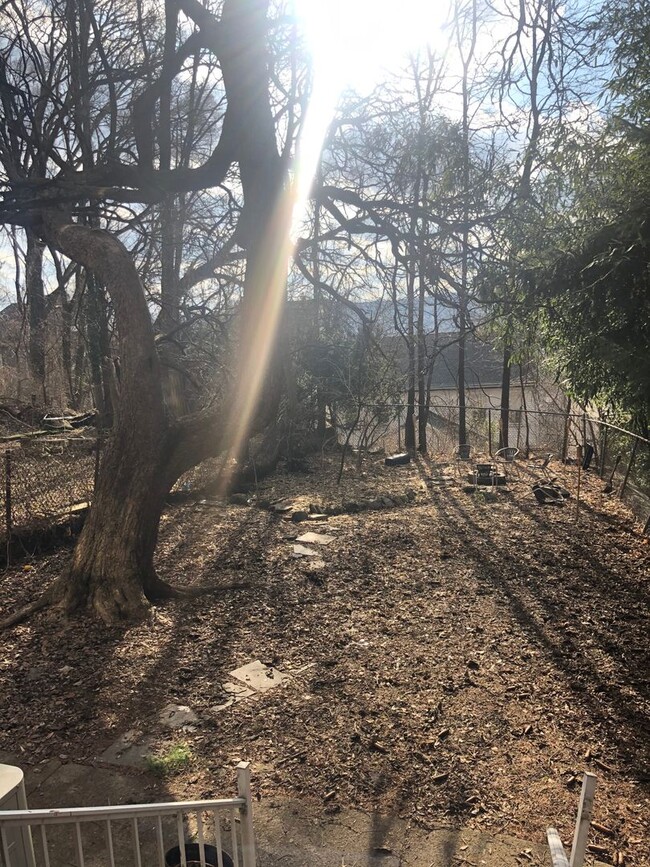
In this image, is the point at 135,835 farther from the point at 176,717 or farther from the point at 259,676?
the point at 259,676

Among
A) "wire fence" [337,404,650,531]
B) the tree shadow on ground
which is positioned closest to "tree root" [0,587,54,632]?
the tree shadow on ground

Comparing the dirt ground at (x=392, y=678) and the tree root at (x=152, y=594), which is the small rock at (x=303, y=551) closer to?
the dirt ground at (x=392, y=678)

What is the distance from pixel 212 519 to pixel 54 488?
79.1 inches

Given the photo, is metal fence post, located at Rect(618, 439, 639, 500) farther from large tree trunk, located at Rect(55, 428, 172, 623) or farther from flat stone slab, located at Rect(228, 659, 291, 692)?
large tree trunk, located at Rect(55, 428, 172, 623)

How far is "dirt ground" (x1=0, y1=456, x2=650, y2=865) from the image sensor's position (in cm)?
241

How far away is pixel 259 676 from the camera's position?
3344 mm

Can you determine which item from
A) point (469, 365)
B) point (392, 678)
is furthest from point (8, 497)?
point (469, 365)

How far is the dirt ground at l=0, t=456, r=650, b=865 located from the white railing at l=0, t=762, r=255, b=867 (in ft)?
0.89

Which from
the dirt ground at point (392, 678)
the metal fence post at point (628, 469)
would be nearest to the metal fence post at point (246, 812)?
the dirt ground at point (392, 678)

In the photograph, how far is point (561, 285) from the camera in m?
5.37

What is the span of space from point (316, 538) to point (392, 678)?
3.25 metres

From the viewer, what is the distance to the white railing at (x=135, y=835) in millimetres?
1274

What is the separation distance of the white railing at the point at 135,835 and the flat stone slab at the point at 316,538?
4.04 meters

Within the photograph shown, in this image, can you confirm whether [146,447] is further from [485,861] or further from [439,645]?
[485,861]
